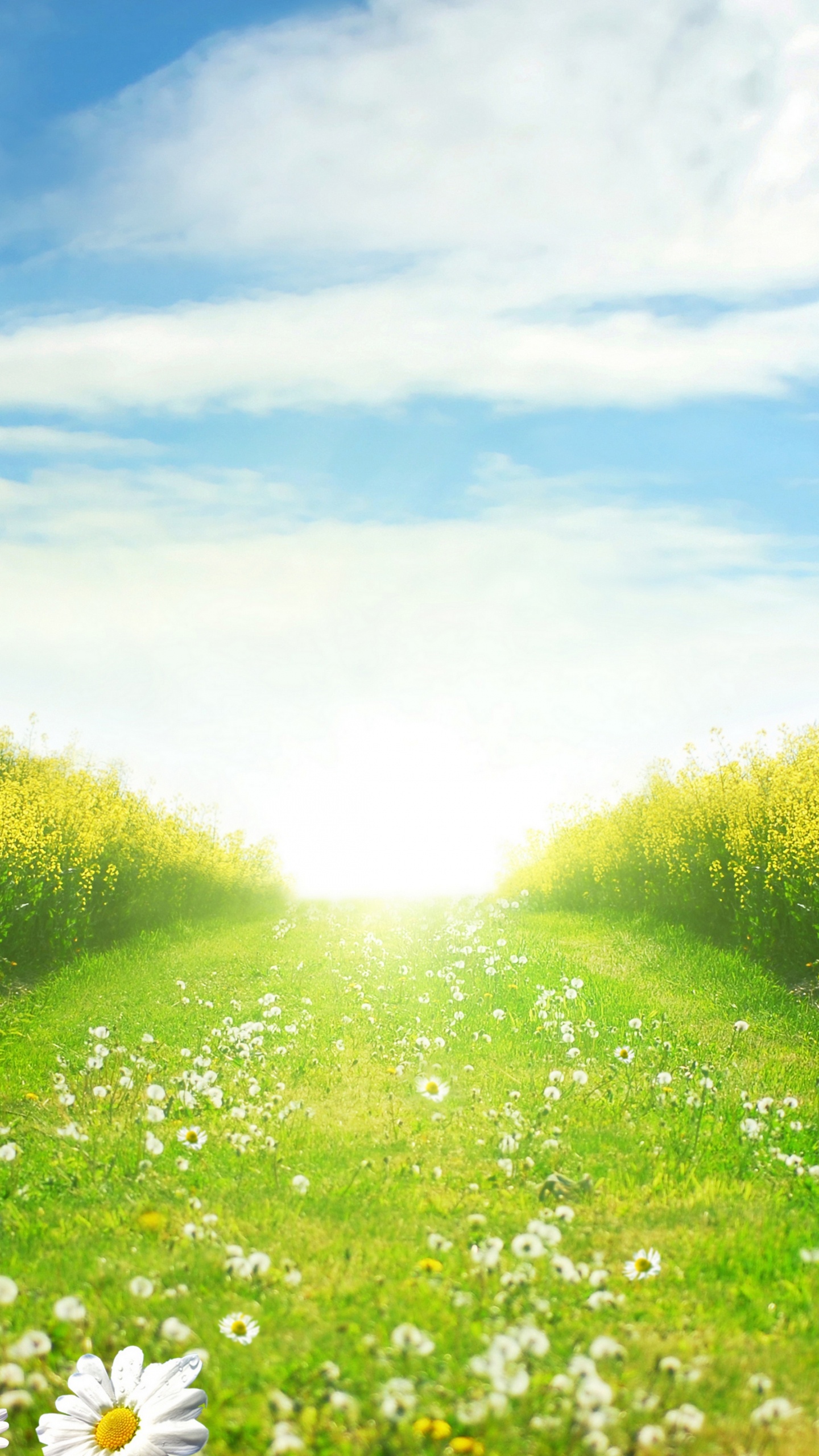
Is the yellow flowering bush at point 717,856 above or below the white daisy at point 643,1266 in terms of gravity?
above

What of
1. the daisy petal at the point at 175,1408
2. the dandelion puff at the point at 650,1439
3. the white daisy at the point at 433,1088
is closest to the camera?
the dandelion puff at the point at 650,1439

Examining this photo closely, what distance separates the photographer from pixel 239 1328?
13.0 feet

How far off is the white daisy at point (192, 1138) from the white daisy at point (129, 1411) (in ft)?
6.73

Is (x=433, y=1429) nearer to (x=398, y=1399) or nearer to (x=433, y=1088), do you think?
(x=398, y=1399)

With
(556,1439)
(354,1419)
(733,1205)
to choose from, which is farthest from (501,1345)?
(733,1205)

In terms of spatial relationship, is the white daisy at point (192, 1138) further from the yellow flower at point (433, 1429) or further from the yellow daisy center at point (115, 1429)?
the yellow flower at point (433, 1429)

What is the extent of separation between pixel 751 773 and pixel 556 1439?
1367 cm

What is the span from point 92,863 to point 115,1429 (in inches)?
549

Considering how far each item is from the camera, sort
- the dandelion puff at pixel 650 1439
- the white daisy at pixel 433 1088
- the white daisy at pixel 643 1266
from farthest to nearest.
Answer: the white daisy at pixel 433 1088 < the white daisy at pixel 643 1266 < the dandelion puff at pixel 650 1439

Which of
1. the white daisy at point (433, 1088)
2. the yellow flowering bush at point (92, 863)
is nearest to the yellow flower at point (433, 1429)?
the white daisy at point (433, 1088)

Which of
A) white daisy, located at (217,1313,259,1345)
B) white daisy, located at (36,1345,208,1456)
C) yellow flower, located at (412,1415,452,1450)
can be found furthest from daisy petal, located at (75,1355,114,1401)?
yellow flower, located at (412,1415,452,1450)

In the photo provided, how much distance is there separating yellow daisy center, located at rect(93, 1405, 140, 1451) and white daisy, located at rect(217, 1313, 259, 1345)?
544 mm

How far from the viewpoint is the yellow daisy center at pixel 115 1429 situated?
3287 millimetres

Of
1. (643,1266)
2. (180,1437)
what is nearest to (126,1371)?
(180,1437)
